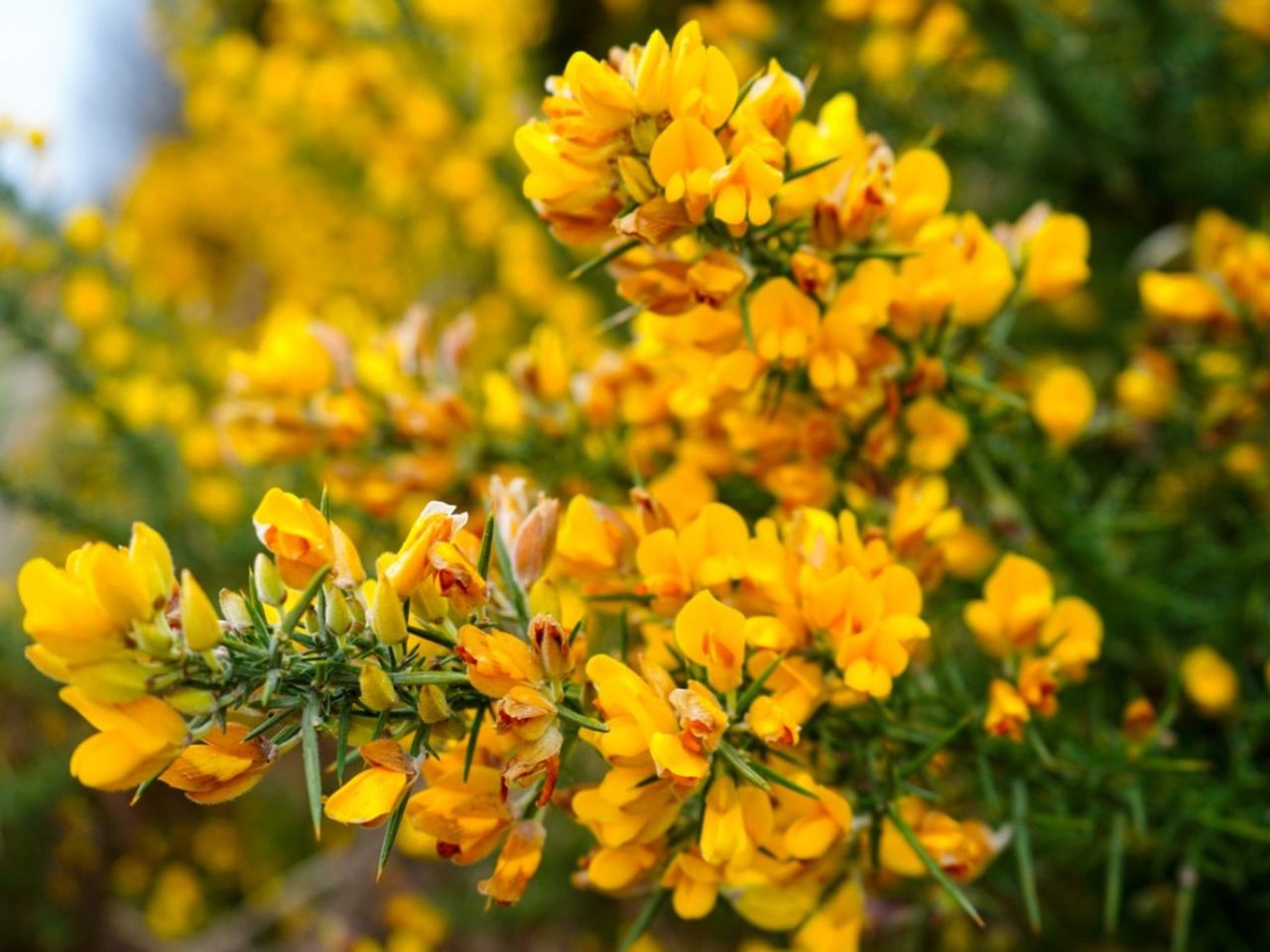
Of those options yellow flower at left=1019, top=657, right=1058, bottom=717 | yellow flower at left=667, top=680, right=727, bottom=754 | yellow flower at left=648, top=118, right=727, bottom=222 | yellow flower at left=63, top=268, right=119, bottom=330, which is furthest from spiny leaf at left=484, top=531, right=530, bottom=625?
yellow flower at left=63, top=268, right=119, bottom=330

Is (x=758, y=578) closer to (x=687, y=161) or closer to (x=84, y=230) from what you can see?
(x=687, y=161)

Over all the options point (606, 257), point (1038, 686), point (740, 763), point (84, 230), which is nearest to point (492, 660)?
point (740, 763)

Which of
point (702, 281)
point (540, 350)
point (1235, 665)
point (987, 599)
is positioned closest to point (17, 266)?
point (540, 350)

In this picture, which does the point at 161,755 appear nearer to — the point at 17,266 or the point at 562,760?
the point at 562,760

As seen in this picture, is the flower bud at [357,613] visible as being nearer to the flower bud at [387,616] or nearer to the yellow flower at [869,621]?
the flower bud at [387,616]

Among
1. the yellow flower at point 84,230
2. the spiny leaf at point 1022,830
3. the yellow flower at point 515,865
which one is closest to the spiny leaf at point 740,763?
the yellow flower at point 515,865

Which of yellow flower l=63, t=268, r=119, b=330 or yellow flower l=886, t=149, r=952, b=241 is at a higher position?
yellow flower l=886, t=149, r=952, b=241

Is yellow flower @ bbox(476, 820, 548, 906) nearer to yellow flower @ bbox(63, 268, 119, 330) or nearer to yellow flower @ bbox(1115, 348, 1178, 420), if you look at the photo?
yellow flower @ bbox(1115, 348, 1178, 420)
